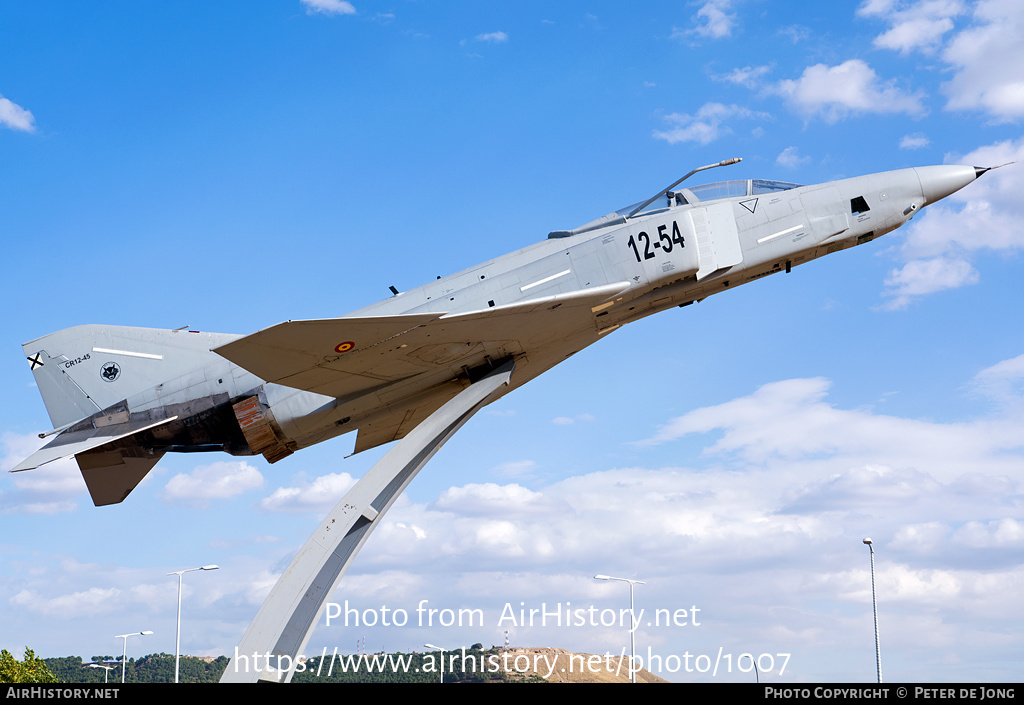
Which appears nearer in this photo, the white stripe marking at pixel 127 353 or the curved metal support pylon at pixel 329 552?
the curved metal support pylon at pixel 329 552

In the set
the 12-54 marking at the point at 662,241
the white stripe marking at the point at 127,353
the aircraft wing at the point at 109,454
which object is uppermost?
the 12-54 marking at the point at 662,241

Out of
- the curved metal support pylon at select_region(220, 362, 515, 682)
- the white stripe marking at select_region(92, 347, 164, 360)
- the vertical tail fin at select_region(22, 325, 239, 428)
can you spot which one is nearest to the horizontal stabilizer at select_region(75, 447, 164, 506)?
the vertical tail fin at select_region(22, 325, 239, 428)

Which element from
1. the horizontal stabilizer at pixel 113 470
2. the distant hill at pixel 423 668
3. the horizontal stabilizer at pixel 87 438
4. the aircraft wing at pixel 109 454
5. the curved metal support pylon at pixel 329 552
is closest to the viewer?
the curved metal support pylon at pixel 329 552

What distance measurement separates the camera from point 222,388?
13484 mm

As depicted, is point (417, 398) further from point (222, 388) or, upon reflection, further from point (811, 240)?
point (811, 240)

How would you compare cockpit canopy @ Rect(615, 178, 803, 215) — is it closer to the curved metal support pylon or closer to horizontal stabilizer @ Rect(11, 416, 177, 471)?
the curved metal support pylon

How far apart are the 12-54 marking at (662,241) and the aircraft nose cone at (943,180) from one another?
3.89 m

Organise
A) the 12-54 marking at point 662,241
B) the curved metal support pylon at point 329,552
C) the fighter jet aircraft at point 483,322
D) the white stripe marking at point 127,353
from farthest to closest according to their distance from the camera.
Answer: the white stripe marking at point 127,353 → the 12-54 marking at point 662,241 → the fighter jet aircraft at point 483,322 → the curved metal support pylon at point 329,552

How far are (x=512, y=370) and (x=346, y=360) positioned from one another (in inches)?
109

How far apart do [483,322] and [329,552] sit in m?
4.06

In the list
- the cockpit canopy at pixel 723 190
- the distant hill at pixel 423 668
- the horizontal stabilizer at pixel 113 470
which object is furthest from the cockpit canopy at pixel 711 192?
the horizontal stabilizer at pixel 113 470

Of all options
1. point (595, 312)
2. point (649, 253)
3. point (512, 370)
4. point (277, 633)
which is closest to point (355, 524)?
point (277, 633)

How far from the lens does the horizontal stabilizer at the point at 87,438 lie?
43.3 feet

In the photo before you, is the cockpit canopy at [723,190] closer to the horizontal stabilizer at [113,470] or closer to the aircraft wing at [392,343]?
the aircraft wing at [392,343]
